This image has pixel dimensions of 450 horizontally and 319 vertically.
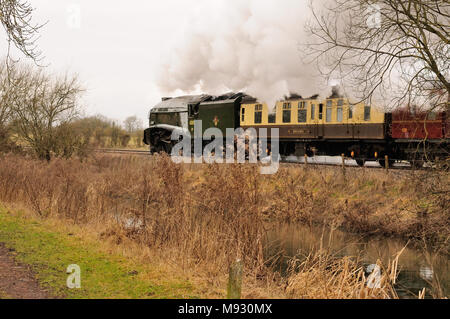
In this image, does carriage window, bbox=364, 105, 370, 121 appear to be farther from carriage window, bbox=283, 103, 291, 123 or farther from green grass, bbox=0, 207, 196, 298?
green grass, bbox=0, 207, 196, 298

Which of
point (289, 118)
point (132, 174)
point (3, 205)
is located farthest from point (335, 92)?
point (3, 205)

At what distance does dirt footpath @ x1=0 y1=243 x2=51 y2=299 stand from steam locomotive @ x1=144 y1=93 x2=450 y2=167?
36.8ft

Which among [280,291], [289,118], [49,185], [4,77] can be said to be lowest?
[280,291]

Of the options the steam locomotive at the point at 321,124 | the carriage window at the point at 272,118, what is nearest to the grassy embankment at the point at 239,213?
the steam locomotive at the point at 321,124

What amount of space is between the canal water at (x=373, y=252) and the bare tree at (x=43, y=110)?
12.2 m

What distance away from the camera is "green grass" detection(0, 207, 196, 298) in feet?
20.0

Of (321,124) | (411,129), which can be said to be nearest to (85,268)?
(411,129)

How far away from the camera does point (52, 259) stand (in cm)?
750

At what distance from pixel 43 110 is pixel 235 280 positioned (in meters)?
17.8

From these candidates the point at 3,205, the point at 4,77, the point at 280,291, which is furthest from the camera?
the point at 4,77

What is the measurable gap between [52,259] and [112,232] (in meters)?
1.87

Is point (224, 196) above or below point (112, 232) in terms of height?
above

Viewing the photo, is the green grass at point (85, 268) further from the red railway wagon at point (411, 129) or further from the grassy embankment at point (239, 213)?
the red railway wagon at point (411, 129)
